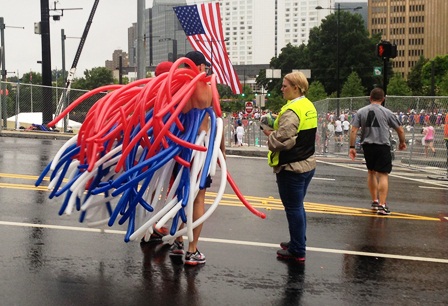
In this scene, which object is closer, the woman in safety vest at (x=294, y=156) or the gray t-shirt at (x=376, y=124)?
the woman in safety vest at (x=294, y=156)

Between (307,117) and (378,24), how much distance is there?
7111 inches

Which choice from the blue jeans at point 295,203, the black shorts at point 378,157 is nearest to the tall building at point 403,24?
the black shorts at point 378,157

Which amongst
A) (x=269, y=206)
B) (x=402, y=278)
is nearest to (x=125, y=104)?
(x=402, y=278)

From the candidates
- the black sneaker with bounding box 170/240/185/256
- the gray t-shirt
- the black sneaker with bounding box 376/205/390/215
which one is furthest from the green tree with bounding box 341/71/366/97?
the black sneaker with bounding box 170/240/185/256

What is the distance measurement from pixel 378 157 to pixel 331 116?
15.0 metres

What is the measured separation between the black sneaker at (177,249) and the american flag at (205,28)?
→ 979 inches

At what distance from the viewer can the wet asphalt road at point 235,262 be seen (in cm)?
523

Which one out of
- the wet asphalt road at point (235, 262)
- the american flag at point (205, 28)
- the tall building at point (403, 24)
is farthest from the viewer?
the tall building at point (403, 24)

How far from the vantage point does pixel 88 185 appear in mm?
6000

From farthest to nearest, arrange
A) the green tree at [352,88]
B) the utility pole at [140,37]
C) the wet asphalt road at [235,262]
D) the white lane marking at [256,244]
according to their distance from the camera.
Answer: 1. the green tree at [352,88]
2. the utility pole at [140,37]
3. the white lane marking at [256,244]
4. the wet asphalt road at [235,262]

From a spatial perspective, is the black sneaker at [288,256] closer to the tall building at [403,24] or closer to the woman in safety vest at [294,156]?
the woman in safety vest at [294,156]

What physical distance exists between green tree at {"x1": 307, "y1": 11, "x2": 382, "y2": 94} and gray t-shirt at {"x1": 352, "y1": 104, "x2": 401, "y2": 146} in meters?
81.3

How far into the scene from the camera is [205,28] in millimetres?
32562

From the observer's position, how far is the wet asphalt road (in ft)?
17.1
